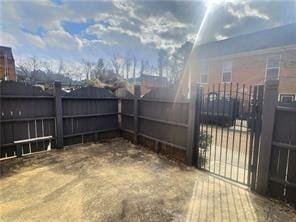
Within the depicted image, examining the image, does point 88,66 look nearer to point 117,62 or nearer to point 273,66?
point 117,62

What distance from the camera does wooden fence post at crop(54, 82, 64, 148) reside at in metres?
5.55

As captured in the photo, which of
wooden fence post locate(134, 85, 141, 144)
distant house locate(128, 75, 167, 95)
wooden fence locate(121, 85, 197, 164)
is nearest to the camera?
wooden fence locate(121, 85, 197, 164)

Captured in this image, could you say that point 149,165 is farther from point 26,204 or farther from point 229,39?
point 229,39

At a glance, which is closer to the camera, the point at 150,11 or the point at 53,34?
the point at 150,11

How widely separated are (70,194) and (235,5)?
40.5 feet

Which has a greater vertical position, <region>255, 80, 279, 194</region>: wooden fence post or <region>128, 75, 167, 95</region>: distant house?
<region>128, 75, 167, 95</region>: distant house

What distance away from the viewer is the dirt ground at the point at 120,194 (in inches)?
103

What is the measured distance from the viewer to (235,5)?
34.1ft

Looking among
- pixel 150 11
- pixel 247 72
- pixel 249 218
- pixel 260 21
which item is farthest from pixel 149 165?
pixel 260 21

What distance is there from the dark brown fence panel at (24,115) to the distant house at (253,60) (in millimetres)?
12581

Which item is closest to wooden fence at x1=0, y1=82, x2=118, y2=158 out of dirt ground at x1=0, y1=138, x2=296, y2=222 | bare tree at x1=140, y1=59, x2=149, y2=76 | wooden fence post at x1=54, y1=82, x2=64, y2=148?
wooden fence post at x1=54, y1=82, x2=64, y2=148

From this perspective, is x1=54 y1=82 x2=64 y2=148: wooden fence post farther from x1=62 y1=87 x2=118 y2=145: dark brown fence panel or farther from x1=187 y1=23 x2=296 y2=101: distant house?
x1=187 y1=23 x2=296 y2=101: distant house

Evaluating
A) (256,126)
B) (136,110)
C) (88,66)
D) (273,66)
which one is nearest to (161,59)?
(88,66)

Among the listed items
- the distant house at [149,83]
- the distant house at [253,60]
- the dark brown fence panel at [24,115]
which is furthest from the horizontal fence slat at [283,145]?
the distant house at [149,83]
